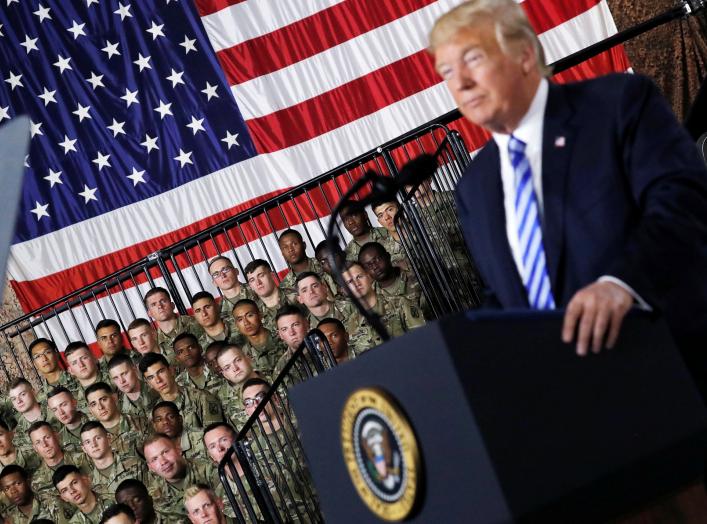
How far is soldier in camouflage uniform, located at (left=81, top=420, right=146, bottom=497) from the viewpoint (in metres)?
7.05

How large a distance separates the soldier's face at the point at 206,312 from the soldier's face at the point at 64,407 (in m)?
1.20

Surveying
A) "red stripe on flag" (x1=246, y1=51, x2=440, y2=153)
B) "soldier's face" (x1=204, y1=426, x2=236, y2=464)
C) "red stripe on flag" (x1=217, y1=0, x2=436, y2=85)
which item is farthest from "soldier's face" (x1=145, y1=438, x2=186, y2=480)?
"red stripe on flag" (x1=217, y1=0, x2=436, y2=85)

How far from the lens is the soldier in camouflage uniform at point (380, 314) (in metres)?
6.39

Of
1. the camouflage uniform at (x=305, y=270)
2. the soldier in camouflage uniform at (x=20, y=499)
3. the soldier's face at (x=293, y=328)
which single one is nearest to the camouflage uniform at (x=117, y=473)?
the soldier in camouflage uniform at (x=20, y=499)

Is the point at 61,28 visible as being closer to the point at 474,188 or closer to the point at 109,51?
the point at 109,51

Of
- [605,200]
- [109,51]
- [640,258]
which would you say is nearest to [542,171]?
[605,200]

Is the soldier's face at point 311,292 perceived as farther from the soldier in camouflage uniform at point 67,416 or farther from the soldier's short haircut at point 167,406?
the soldier in camouflage uniform at point 67,416

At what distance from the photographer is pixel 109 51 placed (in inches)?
→ 436

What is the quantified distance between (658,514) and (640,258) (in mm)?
421

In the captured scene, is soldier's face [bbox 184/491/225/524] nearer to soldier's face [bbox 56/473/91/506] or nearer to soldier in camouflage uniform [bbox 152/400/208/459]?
soldier in camouflage uniform [bbox 152/400/208/459]

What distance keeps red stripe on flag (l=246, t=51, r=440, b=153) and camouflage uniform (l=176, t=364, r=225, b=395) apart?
3.71 meters

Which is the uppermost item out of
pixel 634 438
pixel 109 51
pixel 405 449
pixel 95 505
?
pixel 109 51

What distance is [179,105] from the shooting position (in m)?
10.9

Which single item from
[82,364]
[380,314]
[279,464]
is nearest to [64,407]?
[82,364]
